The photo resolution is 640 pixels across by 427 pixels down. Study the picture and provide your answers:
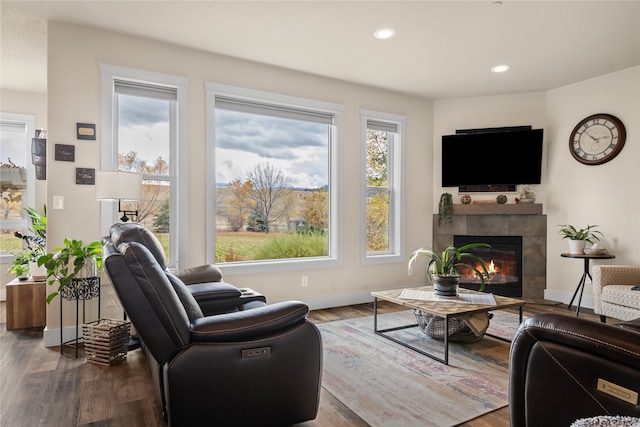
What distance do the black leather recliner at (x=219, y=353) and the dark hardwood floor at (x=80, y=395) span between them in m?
0.36

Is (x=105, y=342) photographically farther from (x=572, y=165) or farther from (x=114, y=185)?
(x=572, y=165)

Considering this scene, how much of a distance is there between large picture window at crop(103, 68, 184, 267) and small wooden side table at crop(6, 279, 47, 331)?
1.21 metres

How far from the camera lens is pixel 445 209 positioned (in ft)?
17.9

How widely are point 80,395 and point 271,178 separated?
274 cm

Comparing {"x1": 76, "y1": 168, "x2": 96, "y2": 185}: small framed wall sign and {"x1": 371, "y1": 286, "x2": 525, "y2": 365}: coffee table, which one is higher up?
{"x1": 76, "y1": 168, "x2": 96, "y2": 185}: small framed wall sign

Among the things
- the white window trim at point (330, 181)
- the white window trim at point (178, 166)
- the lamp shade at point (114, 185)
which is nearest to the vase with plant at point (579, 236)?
the white window trim at point (330, 181)

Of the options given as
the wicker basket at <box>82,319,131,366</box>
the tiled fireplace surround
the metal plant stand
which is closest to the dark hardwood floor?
the wicker basket at <box>82,319,131,366</box>

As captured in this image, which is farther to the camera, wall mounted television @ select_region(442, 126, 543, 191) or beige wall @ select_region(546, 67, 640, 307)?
wall mounted television @ select_region(442, 126, 543, 191)

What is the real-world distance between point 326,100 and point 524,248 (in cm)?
316

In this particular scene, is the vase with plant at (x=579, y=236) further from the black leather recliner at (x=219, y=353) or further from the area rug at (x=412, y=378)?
the black leather recliner at (x=219, y=353)

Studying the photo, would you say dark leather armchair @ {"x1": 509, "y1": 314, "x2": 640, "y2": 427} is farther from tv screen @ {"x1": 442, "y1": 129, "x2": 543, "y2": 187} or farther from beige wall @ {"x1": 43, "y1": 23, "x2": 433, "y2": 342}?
tv screen @ {"x1": 442, "y1": 129, "x2": 543, "y2": 187}

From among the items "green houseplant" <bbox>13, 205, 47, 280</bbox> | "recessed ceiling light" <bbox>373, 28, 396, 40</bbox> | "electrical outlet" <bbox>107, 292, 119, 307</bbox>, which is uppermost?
"recessed ceiling light" <bbox>373, 28, 396, 40</bbox>

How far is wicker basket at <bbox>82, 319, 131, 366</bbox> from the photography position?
2.87 m

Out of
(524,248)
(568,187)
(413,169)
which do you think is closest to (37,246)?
(413,169)
